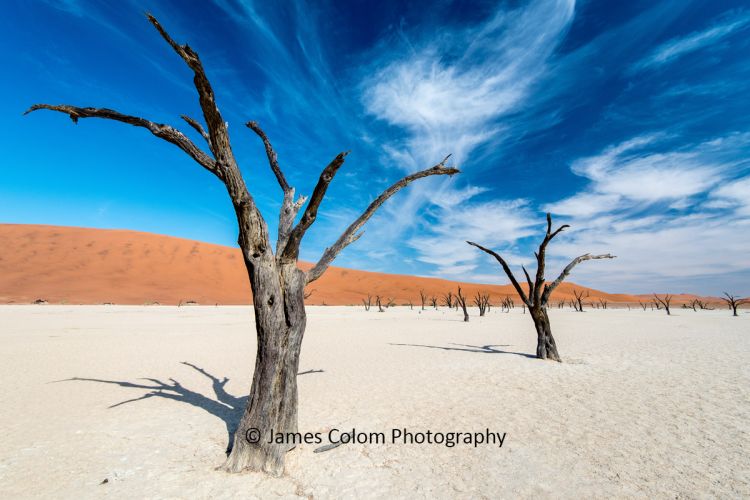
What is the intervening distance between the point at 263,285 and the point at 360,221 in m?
1.58

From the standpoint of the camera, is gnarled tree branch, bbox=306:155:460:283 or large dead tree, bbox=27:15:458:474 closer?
large dead tree, bbox=27:15:458:474

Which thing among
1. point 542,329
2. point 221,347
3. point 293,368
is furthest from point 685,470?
Answer: point 221,347

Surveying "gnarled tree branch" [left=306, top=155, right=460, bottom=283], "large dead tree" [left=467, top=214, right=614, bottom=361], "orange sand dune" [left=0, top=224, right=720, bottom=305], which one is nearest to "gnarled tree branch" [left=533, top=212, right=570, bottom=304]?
"large dead tree" [left=467, top=214, right=614, bottom=361]

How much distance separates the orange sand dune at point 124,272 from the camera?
4588 centimetres

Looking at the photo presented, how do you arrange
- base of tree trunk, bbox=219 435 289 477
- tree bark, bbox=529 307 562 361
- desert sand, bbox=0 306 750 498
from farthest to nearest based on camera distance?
tree bark, bbox=529 307 562 361 < base of tree trunk, bbox=219 435 289 477 < desert sand, bbox=0 306 750 498

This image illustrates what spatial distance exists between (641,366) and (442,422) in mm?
7814

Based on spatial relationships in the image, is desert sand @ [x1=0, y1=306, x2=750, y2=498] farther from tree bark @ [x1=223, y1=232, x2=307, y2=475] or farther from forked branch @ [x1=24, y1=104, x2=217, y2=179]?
forked branch @ [x1=24, y1=104, x2=217, y2=179]

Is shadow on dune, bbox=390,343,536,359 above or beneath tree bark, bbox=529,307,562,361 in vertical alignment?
beneath

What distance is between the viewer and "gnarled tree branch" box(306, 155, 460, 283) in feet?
15.3

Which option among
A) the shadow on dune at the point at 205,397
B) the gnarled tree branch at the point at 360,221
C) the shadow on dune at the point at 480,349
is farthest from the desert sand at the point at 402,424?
the gnarled tree branch at the point at 360,221

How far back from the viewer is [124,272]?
2238 inches

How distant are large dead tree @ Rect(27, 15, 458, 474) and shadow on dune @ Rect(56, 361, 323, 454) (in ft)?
3.63

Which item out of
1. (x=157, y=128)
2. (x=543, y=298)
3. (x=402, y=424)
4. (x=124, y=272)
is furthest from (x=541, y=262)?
(x=124, y=272)

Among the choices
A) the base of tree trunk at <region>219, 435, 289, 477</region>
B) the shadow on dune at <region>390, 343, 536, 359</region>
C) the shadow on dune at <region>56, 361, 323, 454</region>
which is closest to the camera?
the base of tree trunk at <region>219, 435, 289, 477</region>
